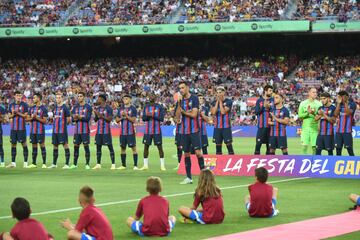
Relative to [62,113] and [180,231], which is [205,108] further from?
[180,231]

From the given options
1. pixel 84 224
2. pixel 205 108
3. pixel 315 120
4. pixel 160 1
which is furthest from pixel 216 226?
pixel 160 1

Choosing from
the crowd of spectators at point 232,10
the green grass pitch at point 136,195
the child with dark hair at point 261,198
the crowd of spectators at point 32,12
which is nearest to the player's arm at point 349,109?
the green grass pitch at point 136,195

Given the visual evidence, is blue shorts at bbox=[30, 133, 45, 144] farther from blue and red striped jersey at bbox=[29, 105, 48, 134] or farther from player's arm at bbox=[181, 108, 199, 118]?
player's arm at bbox=[181, 108, 199, 118]

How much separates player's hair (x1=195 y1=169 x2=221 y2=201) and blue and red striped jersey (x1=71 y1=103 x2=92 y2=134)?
13.1 meters

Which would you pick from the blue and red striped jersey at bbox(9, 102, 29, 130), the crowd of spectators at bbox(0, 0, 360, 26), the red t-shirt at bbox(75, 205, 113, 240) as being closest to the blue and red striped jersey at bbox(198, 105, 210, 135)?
the blue and red striped jersey at bbox(9, 102, 29, 130)

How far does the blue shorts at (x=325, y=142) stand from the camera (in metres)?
23.6

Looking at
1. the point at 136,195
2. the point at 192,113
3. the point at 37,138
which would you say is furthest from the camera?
the point at 37,138

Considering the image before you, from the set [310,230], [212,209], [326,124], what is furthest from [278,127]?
[310,230]

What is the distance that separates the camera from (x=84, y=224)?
35.6ft

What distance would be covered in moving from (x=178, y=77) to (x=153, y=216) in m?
45.3

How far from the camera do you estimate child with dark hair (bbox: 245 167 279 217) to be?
1449cm

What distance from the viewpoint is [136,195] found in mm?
18453

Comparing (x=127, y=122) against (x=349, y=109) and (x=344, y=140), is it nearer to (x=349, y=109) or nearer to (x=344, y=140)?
(x=344, y=140)

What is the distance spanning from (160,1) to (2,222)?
45061 mm
